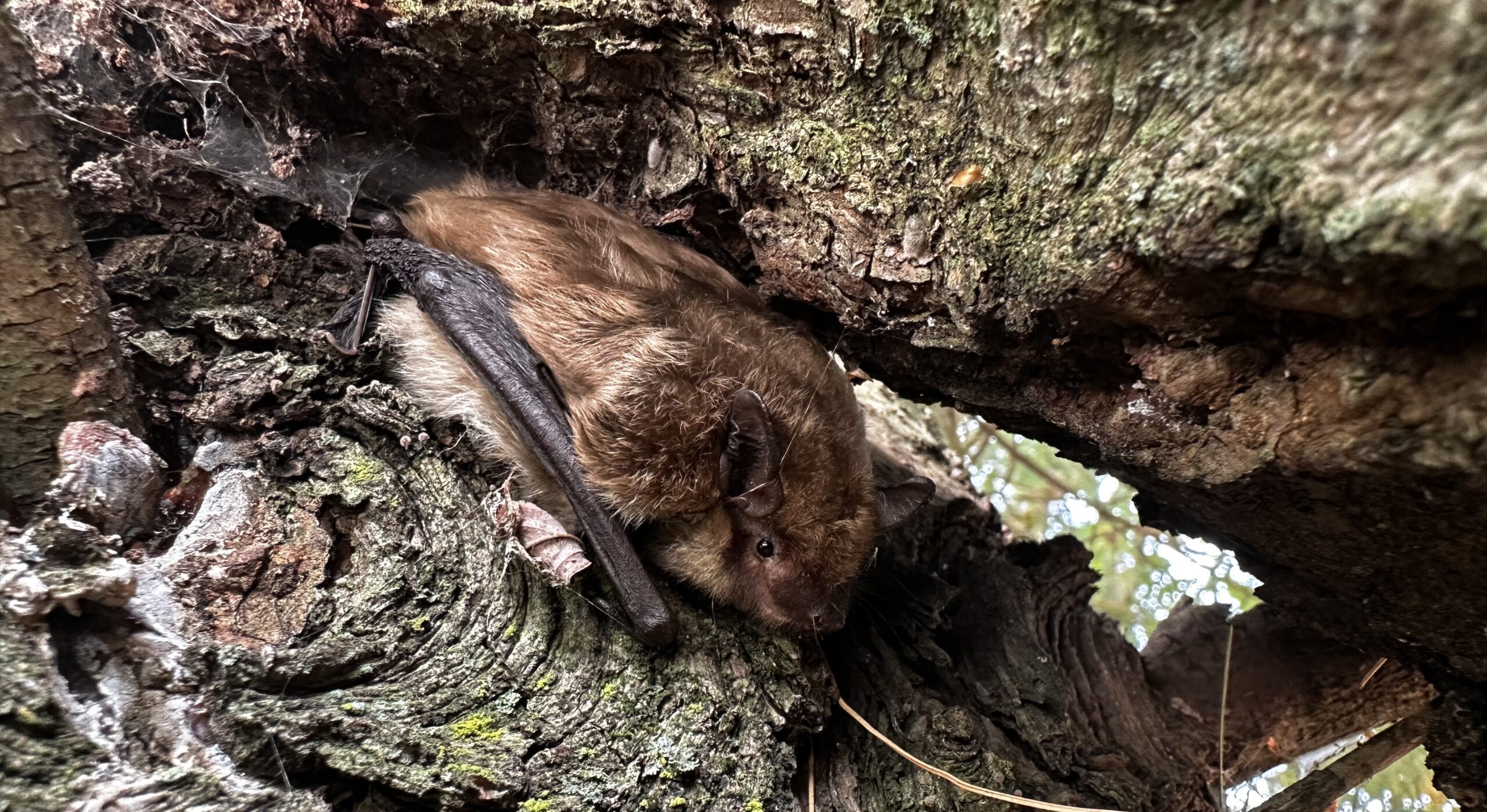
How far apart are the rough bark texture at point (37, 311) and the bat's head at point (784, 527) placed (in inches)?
89.5

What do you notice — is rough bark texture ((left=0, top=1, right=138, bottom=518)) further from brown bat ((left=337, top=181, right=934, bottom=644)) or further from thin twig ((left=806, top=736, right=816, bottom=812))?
thin twig ((left=806, top=736, right=816, bottom=812))

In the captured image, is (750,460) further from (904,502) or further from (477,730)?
(477,730)

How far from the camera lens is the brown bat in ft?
12.0

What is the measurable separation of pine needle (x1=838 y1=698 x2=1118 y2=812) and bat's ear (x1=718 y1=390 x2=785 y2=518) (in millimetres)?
1006

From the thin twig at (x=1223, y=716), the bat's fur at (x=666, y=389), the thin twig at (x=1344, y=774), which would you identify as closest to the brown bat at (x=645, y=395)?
the bat's fur at (x=666, y=389)

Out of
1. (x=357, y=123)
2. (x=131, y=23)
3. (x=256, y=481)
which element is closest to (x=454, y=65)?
(x=357, y=123)

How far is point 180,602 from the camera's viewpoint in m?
2.48

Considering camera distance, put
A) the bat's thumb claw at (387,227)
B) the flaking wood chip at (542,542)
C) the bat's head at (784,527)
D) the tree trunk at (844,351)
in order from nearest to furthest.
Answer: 1. the tree trunk at (844,351)
2. the flaking wood chip at (542,542)
3. the bat's head at (784,527)
4. the bat's thumb claw at (387,227)

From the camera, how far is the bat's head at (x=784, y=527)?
142 inches

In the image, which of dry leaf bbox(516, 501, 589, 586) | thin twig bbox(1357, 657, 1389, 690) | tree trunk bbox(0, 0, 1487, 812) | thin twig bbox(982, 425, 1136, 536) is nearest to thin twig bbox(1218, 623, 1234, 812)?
tree trunk bbox(0, 0, 1487, 812)

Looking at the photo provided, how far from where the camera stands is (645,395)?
3637mm

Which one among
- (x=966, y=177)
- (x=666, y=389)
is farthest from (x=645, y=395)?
(x=966, y=177)

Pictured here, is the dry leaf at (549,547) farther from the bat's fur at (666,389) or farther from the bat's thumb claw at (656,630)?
the bat's fur at (666,389)

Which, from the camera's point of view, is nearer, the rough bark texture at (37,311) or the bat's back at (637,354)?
the rough bark texture at (37,311)
